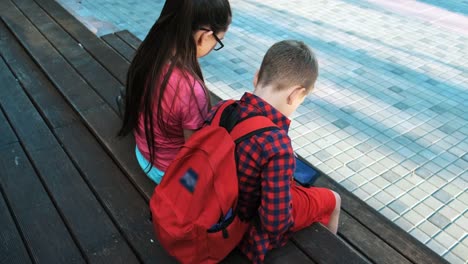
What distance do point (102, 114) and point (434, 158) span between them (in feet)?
9.22

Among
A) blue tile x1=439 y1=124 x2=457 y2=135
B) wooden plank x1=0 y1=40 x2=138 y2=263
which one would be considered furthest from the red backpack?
blue tile x1=439 y1=124 x2=457 y2=135

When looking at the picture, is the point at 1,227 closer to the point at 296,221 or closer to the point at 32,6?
the point at 296,221

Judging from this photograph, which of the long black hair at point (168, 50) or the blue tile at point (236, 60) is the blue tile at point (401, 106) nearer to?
the blue tile at point (236, 60)

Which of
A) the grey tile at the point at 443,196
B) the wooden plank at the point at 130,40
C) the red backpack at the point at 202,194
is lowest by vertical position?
the grey tile at the point at 443,196

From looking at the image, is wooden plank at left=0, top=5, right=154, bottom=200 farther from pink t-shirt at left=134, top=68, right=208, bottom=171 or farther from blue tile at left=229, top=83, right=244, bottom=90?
blue tile at left=229, top=83, right=244, bottom=90

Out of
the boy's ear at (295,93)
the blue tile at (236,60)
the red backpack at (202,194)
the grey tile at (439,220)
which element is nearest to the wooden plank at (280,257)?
the red backpack at (202,194)

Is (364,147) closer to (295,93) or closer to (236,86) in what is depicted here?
(236,86)

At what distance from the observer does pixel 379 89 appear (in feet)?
15.2

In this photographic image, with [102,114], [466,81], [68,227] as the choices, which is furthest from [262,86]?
[466,81]

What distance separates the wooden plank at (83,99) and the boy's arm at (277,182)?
665 millimetres

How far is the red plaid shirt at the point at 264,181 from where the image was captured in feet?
4.67

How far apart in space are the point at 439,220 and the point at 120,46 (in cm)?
278

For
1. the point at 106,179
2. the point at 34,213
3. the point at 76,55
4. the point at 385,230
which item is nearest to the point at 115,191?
the point at 106,179

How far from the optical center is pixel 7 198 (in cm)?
189
